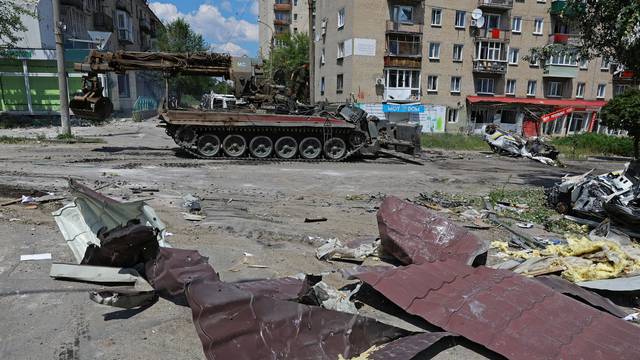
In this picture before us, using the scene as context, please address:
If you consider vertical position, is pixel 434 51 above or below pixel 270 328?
above

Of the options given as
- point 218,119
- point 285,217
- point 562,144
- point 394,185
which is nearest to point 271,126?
point 218,119

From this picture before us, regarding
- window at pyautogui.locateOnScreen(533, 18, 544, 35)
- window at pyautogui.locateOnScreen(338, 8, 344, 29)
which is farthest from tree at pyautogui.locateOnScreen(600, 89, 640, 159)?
window at pyautogui.locateOnScreen(338, 8, 344, 29)

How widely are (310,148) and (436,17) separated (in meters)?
25.4

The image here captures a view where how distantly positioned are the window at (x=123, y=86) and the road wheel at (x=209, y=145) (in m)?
23.9

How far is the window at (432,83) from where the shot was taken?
3584 centimetres

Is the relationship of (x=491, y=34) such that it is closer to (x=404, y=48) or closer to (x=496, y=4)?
(x=496, y=4)

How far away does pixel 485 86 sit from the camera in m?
37.7

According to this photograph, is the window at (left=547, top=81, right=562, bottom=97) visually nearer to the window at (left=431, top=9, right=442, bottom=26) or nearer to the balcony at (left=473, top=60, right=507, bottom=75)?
the balcony at (left=473, top=60, right=507, bottom=75)

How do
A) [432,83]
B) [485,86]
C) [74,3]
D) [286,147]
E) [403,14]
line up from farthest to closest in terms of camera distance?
[485,86] → [432,83] → [403,14] → [74,3] → [286,147]

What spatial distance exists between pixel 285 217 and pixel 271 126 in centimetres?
686

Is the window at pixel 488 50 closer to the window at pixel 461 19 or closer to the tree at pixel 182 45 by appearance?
the window at pixel 461 19

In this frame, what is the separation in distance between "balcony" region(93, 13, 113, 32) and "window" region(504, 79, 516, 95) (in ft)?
108

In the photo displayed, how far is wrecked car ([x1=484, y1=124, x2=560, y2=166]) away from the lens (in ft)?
62.8

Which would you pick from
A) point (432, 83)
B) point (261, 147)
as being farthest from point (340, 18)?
point (261, 147)
